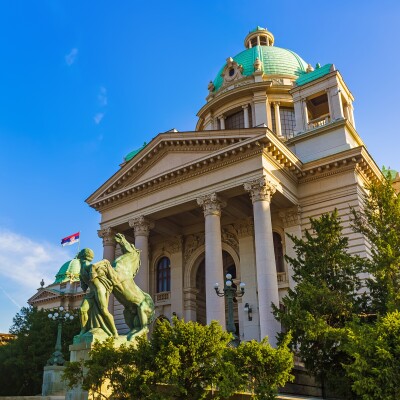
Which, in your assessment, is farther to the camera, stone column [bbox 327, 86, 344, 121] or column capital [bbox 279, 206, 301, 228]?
stone column [bbox 327, 86, 344, 121]

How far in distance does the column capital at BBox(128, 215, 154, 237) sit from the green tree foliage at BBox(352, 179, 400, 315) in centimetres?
1317

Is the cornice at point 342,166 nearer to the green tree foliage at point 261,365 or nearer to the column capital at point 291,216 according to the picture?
the column capital at point 291,216

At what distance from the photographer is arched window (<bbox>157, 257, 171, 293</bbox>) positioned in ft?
103

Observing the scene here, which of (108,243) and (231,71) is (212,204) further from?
(231,71)

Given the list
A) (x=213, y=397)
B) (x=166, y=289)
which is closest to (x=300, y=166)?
(x=166, y=289)

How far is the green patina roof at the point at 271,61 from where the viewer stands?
39.8 m

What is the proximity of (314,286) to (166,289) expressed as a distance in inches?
665

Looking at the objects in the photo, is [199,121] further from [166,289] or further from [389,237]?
[389,237]

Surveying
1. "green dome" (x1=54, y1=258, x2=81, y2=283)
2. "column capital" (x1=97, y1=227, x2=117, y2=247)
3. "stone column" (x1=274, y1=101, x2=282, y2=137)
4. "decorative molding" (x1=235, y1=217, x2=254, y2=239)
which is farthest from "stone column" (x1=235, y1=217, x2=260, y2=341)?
"green dome" (x1=54, y1=258, x2=81, y2=283)

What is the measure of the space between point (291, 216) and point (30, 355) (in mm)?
18042

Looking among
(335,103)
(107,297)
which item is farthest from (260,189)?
(107,297)

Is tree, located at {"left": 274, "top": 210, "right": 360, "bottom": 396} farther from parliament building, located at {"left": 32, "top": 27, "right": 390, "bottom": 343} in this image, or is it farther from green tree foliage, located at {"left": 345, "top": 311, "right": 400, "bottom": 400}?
parliament building, located at {"left": 32, "top": 27, "right": 390, "bottom": 343}

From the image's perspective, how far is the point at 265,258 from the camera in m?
21.0

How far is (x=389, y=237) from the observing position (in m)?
16.0
